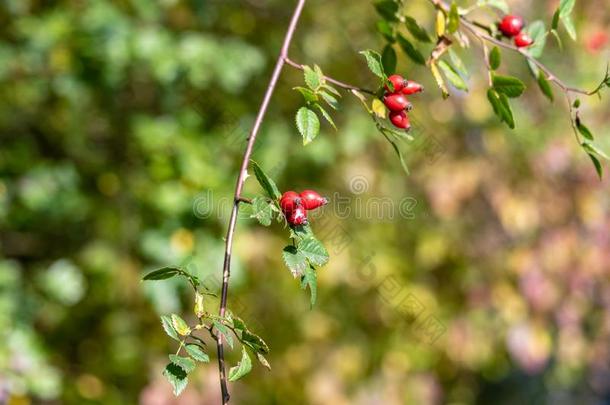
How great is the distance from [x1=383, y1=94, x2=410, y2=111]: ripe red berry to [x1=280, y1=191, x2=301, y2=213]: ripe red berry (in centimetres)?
20

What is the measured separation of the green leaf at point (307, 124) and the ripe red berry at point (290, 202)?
101 millimetres

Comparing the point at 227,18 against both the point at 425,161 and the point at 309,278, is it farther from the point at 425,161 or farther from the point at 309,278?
the point at 309,278

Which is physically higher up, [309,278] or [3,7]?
[309,278]

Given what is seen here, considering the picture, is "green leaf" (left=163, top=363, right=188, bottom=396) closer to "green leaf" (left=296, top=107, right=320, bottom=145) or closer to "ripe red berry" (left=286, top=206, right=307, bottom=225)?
"ripe red berry" (left=286, top=206, right=307, bottom=225)

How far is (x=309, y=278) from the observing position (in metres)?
0.83

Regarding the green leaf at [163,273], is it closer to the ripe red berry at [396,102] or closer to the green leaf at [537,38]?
the ripe red berry at [396,102]

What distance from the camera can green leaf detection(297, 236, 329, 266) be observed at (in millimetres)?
840

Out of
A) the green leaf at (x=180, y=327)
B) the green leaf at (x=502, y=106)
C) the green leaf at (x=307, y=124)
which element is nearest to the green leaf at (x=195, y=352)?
the green leaf at (x=180, y=327)

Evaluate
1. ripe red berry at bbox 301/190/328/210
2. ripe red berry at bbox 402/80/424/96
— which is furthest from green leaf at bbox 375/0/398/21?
ripe red berry at bbox 301/190/328/210

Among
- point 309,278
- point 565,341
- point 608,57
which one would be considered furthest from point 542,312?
point 309,278

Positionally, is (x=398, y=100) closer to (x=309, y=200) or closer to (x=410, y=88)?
(x=410, y=88)

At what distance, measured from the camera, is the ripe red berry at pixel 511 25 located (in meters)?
1.16

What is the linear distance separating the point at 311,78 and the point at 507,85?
32 centimetres

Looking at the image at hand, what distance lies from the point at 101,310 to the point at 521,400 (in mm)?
3419
